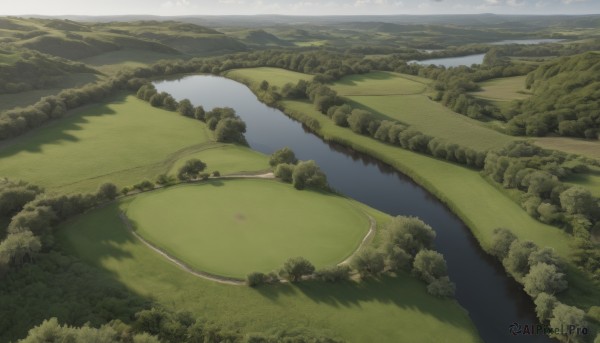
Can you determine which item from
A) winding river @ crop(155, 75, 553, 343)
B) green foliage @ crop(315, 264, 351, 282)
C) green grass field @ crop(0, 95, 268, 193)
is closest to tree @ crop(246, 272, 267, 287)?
green foliage @ crop(315, 264, 351, 282)

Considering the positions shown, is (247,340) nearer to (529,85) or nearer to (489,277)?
(489,277)

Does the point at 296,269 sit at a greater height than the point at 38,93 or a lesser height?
lesser

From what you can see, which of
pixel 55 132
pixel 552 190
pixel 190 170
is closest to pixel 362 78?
pixel 190 170

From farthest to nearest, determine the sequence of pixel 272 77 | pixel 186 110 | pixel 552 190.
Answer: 1. pixel 272 77
2. pixel 186 110
3. pixel 552 190

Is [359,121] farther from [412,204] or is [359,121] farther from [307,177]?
[307,177]

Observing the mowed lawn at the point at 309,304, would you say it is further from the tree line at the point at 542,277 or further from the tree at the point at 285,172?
the tree at the point at 285,172
